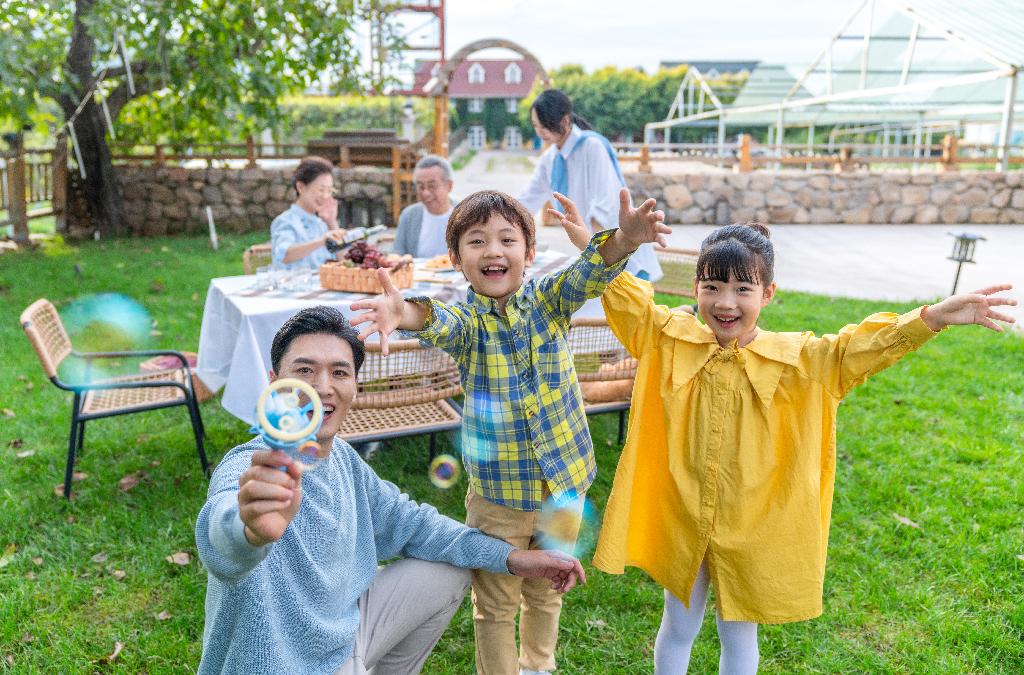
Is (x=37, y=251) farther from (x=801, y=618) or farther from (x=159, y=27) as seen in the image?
(x=801, y=618)

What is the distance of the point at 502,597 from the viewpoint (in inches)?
88.2

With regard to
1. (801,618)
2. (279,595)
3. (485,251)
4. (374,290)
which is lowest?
(801,618)

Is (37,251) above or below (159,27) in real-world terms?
below

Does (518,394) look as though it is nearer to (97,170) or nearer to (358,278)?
(358,278)

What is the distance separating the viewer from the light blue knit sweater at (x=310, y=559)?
148cm

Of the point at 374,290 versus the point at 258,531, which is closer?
the point at 258,531

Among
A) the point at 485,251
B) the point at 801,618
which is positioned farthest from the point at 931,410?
the point at 485,251

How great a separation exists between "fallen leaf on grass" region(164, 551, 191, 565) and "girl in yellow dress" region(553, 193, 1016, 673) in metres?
2.00

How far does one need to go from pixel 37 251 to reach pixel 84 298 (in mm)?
3662

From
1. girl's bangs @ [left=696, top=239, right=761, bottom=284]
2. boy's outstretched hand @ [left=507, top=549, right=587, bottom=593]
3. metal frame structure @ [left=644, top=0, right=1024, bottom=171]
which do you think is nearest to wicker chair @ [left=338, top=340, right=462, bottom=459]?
boy's outstretched hand @ [left=507, top=549, right=587, bottom=593]

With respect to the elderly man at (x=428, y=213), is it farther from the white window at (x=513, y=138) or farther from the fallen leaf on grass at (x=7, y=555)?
the white window at (x=513, y=138)

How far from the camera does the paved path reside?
8562 millimetres

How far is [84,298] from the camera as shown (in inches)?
317

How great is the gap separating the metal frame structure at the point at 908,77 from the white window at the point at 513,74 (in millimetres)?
29330
